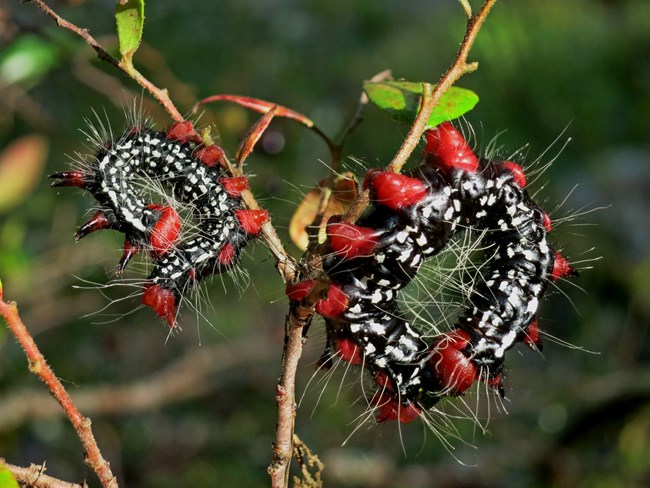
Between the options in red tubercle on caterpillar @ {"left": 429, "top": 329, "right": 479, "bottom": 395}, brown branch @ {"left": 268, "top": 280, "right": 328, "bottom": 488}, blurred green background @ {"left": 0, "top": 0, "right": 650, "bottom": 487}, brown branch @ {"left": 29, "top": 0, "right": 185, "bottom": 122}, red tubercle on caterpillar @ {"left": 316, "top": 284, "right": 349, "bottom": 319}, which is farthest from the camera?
blurred green background @ {"left": 0, "top": 0, "right": 650, "bottom": 487}

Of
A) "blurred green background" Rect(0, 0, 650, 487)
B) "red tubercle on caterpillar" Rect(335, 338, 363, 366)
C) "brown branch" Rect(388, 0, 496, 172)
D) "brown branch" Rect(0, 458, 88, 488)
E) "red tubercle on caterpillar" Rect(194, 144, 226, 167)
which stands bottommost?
"blurred green background" Rect(0, 0, 650, 487)

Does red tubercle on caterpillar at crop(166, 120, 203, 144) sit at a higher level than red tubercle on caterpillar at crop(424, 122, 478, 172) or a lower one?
higher

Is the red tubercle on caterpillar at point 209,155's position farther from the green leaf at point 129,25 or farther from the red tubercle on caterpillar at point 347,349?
the red tubercle on caterpillar at point 347,349

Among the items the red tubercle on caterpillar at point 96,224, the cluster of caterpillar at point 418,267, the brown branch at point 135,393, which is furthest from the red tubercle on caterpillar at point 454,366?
the brown branch at point 135,393

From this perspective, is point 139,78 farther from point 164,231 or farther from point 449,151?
point 449,151

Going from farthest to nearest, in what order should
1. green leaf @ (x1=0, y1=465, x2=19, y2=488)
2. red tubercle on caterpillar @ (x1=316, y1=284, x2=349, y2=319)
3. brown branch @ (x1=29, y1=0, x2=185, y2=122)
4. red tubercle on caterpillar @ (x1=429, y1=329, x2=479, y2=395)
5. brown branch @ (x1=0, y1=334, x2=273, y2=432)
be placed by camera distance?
brown branch @ (x1=0, y1=334, x2=273, y2=432) < red tubercle on caterpillar @ (x1=429, y1=329, x2=479, y2=395) < red tubercle on caterpillar @ (x1=316, y1=284, x2=349, y2=319) < brown branch @ (x1=29, y1=0, x2=185, y2=122) < green leaf @ (x1=0, y1=465, x2=19, y2=488)

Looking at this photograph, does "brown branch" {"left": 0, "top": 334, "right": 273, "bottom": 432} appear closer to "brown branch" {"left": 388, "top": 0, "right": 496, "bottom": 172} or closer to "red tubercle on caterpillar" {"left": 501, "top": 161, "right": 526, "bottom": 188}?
"red tubercle on caterpillar" {"left": 501, "top": 161, "right": 526, "bottom": 188}

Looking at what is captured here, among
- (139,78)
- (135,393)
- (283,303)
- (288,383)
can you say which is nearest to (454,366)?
(288,383)

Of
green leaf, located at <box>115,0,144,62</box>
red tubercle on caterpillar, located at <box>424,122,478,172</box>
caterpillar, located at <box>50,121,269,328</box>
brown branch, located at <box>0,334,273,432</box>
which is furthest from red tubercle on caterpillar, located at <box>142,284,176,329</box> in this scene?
brown branch, located at <box>0,334,273,432</box>
